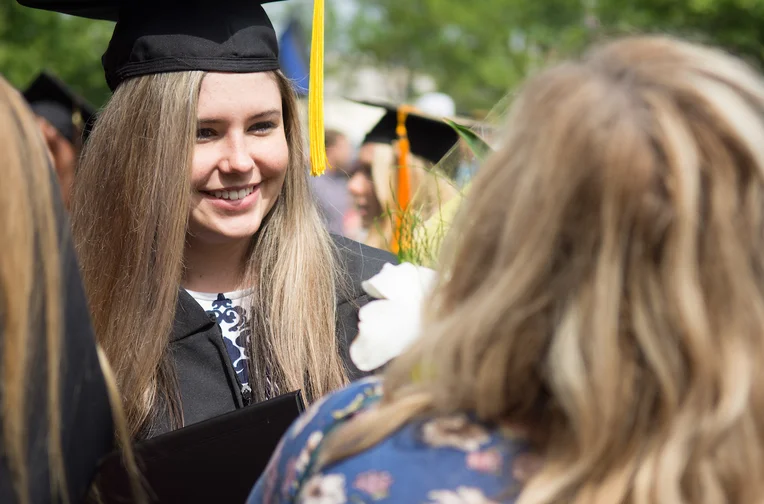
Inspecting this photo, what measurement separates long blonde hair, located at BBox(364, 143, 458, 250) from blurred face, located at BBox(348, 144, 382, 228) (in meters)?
0.06

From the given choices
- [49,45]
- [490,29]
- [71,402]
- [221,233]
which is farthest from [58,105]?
[490,29]

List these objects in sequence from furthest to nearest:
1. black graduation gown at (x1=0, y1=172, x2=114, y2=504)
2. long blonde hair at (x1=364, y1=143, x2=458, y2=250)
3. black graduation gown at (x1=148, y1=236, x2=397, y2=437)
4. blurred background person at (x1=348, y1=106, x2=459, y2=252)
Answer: blurred background person at (x1=348, y1=106, x2=459, y2=252) < black graduation gown at (x1=148, y1=236, x2=397, y2=437) < long blonde hair at (x1=364, y1=143, x2=458, y2=250) < black graduation gown at (x1=0, y1=172, x2=114, y2=504)

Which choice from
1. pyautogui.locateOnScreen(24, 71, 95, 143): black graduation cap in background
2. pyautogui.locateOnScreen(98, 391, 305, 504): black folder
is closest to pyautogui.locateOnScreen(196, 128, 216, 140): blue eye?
pyautogui.locateOnScreen(98, 391, 305, 504): black folder

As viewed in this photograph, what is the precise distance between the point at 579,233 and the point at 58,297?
2.38 feet

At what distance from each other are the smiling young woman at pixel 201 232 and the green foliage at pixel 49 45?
9.32 m

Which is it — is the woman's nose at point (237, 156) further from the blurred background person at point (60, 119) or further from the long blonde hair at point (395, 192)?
the blurred background person at point (60, 119)

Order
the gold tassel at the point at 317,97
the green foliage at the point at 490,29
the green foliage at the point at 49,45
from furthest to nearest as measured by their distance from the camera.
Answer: the green foliage at the point at 490,29
the green foliage at the point at 49,45
the gold tassel at the point at 317,97

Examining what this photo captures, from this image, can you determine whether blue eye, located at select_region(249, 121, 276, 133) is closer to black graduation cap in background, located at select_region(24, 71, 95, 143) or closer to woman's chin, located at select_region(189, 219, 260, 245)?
woman's chin, located at select_region(189, 219, 260, 245)

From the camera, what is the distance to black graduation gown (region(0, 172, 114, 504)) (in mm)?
1401

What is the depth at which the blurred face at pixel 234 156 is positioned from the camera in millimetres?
2607

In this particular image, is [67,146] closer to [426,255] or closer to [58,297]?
[426,255]

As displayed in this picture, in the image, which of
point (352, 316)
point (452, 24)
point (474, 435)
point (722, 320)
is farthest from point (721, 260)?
point (452, 24)

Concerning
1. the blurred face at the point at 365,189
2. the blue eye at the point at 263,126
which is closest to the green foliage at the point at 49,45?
the blurred face at the point at 365,189

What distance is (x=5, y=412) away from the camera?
1359 millimetres
